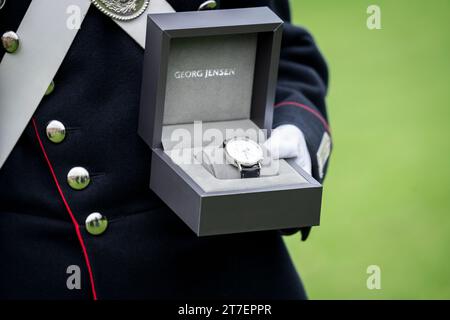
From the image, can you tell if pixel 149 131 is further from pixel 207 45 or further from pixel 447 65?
pixel 447 65

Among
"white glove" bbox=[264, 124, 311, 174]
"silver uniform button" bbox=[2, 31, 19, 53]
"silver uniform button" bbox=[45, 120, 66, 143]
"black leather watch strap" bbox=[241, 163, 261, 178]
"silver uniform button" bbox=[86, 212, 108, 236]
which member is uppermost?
"silver uniform button" bbox=[2, 31, 19, 53]

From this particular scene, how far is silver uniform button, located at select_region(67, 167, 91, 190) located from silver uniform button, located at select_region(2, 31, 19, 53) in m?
0.25

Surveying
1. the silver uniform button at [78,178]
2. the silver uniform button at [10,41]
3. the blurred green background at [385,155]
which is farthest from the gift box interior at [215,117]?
the blurred green background at [385,155]

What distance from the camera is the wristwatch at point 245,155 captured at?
2.38 meters

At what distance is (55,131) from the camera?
2.41 m

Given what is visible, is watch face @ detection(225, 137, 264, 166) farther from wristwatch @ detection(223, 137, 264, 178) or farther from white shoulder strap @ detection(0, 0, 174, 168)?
white shoulder strap @ detection(0, 0, 174, 168)

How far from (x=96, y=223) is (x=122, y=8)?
0.41 metres

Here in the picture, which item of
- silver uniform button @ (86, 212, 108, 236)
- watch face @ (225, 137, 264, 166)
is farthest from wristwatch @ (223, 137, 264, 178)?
silver uniform button @ (86, 212, 108, 236)

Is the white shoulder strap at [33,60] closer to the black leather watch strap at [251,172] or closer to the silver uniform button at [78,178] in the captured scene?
the silver uniform button at [78,178]

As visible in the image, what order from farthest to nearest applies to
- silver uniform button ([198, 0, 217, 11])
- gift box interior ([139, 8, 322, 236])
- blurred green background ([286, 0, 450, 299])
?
blurred green background ([286, 0, 450, 299]), silver uniform button ([198, 0, 217, 11]), gift box interior ([139, 8, 322, 236])

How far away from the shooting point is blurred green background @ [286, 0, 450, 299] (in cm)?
527

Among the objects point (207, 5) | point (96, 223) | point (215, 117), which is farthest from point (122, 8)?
point (96, 223)

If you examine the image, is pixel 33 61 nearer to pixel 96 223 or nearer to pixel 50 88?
pixel 50 88

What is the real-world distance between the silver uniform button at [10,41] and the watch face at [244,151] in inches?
16.5
